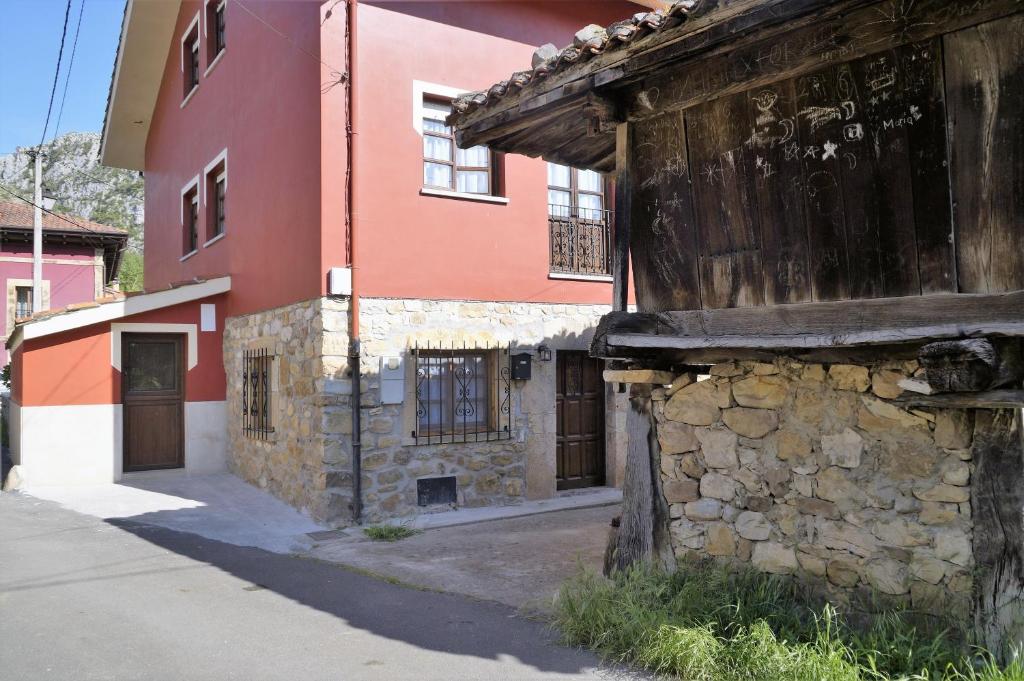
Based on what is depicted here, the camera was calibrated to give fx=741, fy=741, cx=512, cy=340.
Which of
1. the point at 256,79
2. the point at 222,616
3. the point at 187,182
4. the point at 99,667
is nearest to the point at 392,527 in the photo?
the point at 222,616

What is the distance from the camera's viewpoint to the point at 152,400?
1041 centimetres

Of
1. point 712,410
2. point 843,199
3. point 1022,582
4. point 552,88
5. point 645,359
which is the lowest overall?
point 1022,582

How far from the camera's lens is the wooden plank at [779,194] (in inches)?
165

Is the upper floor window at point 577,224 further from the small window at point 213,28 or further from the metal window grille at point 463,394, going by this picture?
the small window at point 213,28

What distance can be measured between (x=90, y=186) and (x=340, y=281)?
195 ft

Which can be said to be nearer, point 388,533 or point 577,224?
point 388,533

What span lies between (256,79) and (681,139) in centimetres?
705

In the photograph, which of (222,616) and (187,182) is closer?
(222,616)

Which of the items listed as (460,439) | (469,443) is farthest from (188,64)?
(469,443)

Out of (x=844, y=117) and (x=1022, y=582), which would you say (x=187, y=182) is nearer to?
(x=844, y=117)

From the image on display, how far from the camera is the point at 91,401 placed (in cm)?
979

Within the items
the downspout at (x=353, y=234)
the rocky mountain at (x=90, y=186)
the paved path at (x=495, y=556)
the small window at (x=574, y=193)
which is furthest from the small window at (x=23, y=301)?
the paved path at (x=495, y=556)

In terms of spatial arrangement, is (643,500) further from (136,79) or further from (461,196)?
(136,79)

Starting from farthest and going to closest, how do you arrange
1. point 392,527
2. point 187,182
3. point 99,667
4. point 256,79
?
1. point 187,182
2. point 256,79
3. point 392,527
4. point 99,667
